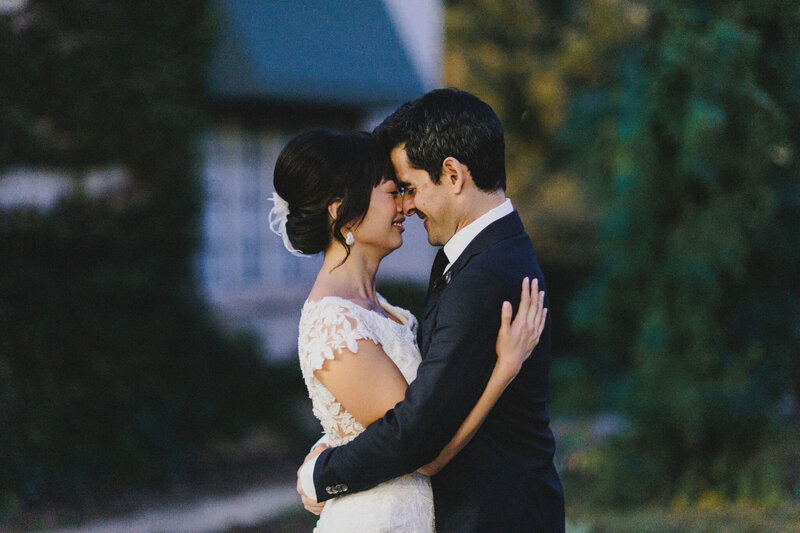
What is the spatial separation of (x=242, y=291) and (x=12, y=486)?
141 inches

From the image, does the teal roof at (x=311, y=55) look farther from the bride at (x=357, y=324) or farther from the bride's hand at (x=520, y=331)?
the bride's hand at (x=520, y=331)

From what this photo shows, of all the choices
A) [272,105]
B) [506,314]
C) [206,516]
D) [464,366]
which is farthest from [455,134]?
[272,105]

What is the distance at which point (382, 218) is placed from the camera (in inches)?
126

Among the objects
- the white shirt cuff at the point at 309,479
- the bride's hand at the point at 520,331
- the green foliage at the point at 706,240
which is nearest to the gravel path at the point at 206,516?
the green foliage at the point at 706,240

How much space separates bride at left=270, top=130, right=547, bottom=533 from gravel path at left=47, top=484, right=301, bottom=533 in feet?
13.5

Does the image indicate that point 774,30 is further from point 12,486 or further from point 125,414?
point 12,486

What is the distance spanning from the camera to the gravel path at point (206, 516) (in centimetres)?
684

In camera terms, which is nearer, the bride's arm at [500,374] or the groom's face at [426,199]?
the bride's arm at [500,374]

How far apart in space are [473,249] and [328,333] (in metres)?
0.54

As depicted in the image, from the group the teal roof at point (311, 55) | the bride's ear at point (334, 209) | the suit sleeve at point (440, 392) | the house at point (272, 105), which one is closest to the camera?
the suit sleeve at point (440, 392)

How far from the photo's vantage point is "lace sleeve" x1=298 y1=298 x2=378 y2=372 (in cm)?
291

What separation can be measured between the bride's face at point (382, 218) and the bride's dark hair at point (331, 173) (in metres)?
0.03

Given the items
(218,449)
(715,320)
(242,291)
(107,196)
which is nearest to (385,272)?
(242,291)

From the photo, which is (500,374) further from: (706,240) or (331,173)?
(706,240)
